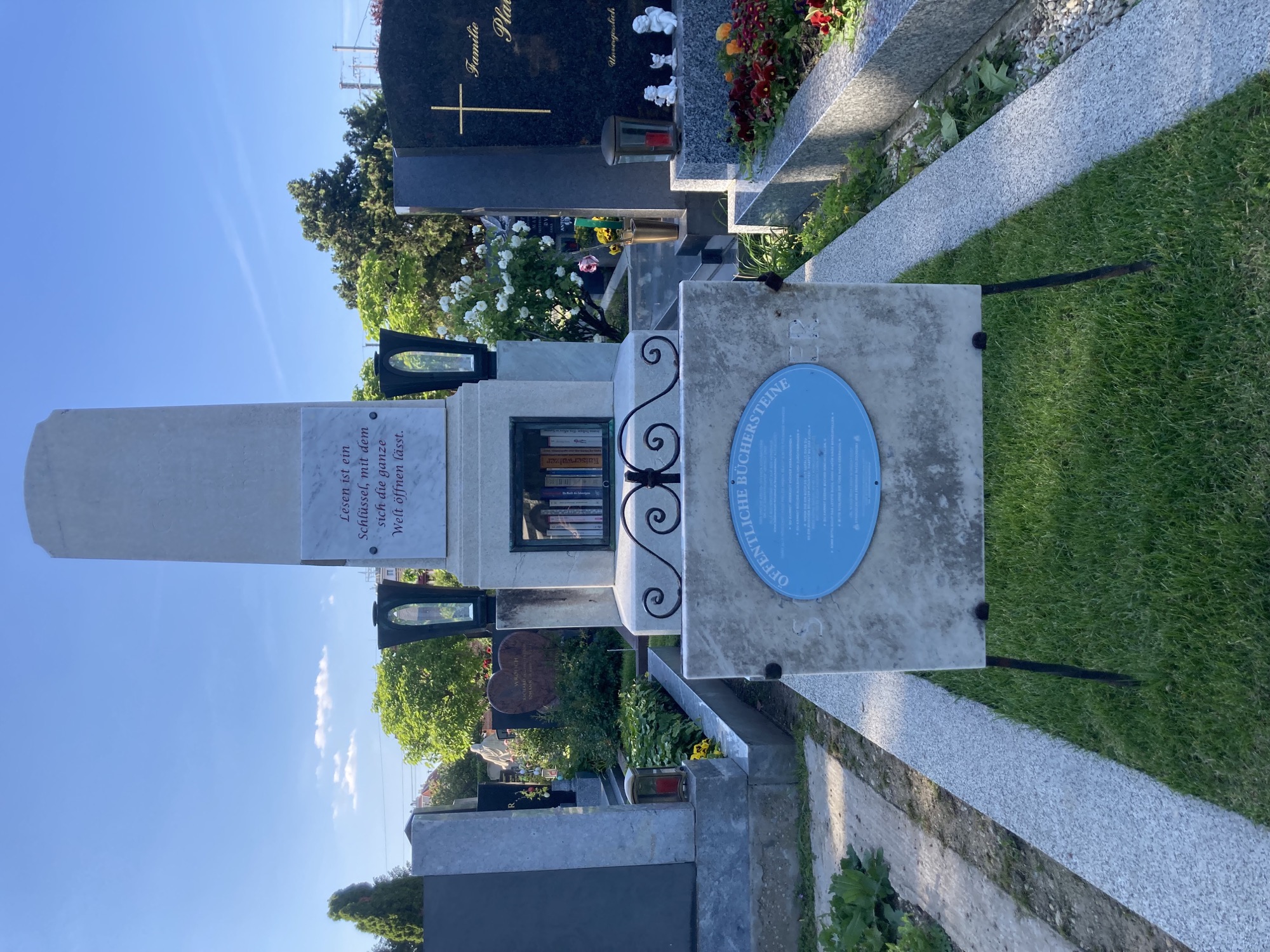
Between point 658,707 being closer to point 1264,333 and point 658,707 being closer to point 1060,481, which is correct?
point 1060,481

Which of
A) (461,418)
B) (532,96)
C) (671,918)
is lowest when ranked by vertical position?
(671,918)

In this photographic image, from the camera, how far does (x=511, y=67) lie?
897 cm

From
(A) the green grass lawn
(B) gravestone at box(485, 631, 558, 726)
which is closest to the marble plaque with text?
(A) the green grass lawn

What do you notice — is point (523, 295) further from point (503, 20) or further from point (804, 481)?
point (804, 481)

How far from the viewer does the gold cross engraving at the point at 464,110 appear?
8.99 meters

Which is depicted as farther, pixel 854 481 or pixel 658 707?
pixel 658 707

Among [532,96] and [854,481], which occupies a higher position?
[532,96]

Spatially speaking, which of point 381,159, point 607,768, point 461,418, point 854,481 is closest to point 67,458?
point 461,418

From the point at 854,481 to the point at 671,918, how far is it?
4.68 meters

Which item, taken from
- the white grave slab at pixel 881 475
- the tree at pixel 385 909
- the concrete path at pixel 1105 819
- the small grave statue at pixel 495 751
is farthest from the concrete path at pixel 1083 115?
the small grave statue at pixel 495 751

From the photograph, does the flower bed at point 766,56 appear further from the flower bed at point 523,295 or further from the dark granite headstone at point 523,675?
the dark granite headstone at point 523,675

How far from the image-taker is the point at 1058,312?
395cm

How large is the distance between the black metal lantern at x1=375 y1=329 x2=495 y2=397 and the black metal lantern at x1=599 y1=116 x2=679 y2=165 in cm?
366

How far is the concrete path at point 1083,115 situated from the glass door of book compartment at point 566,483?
2516 mm
